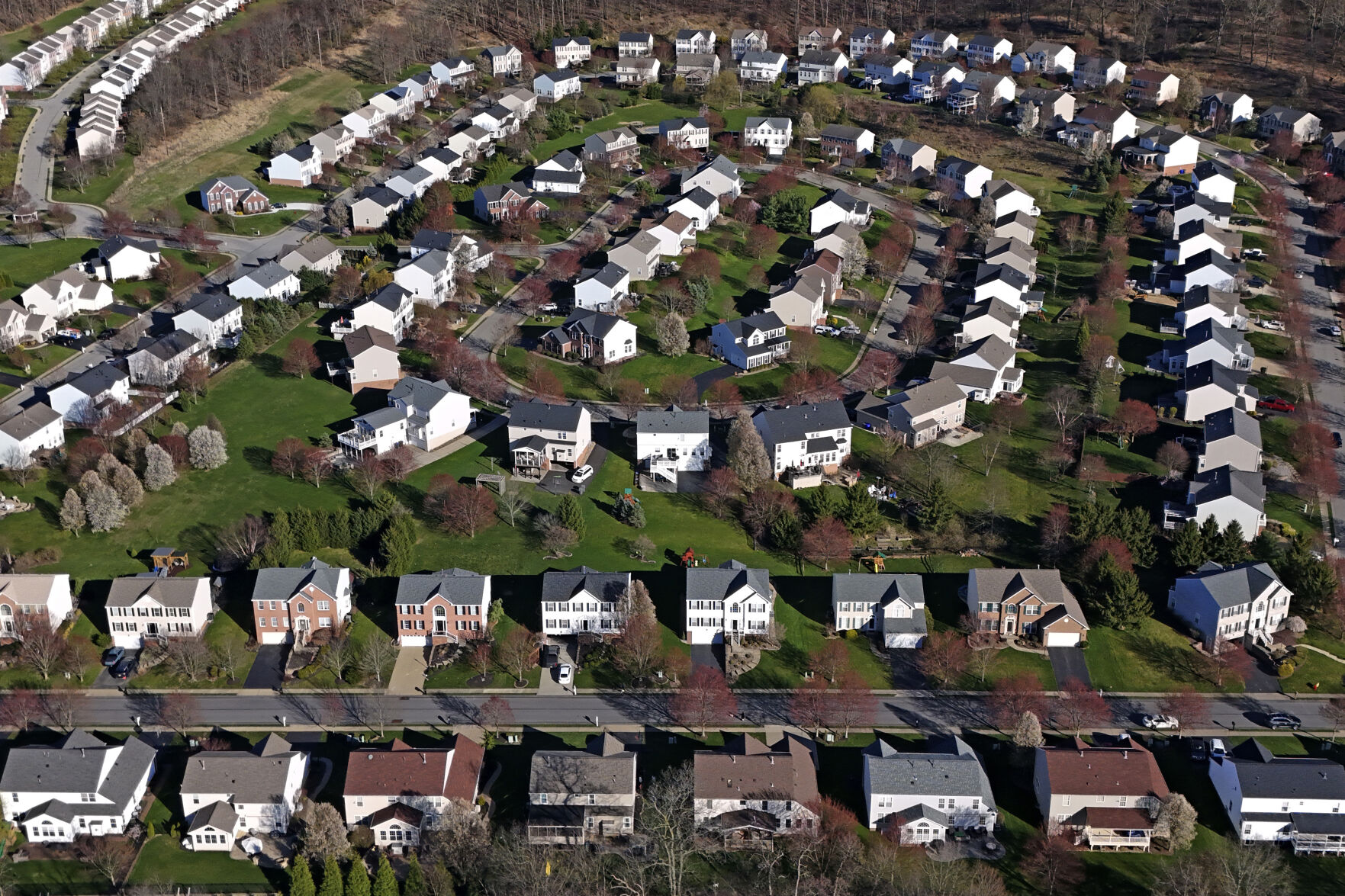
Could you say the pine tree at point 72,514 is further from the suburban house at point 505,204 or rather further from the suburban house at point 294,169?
the suburban house at point 294,169

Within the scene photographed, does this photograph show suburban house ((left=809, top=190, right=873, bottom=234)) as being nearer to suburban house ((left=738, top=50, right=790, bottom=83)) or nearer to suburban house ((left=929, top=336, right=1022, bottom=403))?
suburban house ((left=929, top=336, right=1022, bottom=403))

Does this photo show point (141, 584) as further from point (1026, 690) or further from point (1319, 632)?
point (1319, 632)

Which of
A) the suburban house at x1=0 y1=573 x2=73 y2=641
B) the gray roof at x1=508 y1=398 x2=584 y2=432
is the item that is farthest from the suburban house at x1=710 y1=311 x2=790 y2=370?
the suburban house at x1=0 y1=573 x2=73 y2=641

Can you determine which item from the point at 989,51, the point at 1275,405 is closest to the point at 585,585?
the point at 1275,405

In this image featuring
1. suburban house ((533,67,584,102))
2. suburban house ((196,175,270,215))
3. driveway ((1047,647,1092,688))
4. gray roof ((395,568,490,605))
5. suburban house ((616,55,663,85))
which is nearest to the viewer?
driveway ((1047,647,1092,688))

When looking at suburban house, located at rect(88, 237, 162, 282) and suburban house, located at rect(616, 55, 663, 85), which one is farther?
suburban house, located at rect(616, 55, 663, 85)

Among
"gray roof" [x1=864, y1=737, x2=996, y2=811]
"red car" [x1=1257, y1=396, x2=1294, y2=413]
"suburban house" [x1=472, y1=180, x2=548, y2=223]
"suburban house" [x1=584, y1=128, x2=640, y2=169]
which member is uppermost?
"red car" [x1=1257, y1=396, x2=1294, y2=413]
